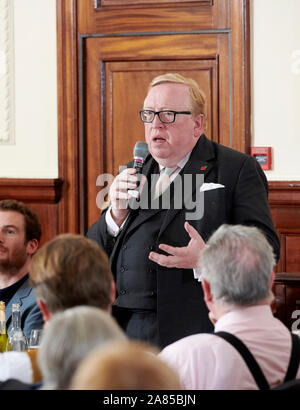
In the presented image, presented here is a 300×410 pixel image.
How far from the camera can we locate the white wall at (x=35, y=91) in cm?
495

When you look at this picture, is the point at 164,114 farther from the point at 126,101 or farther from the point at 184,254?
the point at 126,101

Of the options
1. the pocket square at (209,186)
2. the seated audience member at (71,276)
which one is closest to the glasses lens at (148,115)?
the pocket square at (209,186)

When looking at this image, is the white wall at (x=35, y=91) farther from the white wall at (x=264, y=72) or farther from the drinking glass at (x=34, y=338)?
the drinking glass at (x=34, y=338)

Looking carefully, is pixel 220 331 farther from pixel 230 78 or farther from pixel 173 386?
pixel 230 78

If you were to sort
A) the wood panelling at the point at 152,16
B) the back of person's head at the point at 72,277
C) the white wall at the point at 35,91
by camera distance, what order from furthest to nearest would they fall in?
the white wall at the point at 35,91, the wood panelling at the point at 152,16, the back of person's head at the point at 72,277

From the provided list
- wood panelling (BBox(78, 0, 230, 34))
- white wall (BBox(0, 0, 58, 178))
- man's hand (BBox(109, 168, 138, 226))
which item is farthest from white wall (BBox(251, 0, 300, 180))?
man's hand (BBox(109, 168, 138, 226))

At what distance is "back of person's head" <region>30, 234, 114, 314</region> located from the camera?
153cm

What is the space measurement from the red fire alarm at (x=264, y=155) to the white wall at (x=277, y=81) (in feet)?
0.13

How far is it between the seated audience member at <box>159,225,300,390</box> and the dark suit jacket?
0.71 meters

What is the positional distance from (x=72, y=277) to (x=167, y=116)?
4.19ft

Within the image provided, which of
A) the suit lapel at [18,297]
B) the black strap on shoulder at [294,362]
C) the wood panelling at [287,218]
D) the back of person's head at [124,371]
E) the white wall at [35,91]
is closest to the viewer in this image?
the back of person's head at [124,371]

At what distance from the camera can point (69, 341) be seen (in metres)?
1.09

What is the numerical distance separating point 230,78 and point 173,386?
397cm

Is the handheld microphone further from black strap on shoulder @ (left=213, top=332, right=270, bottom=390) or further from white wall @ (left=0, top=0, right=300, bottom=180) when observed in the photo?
white wall @ (left=0, top=0, right=300, bottom=180)
